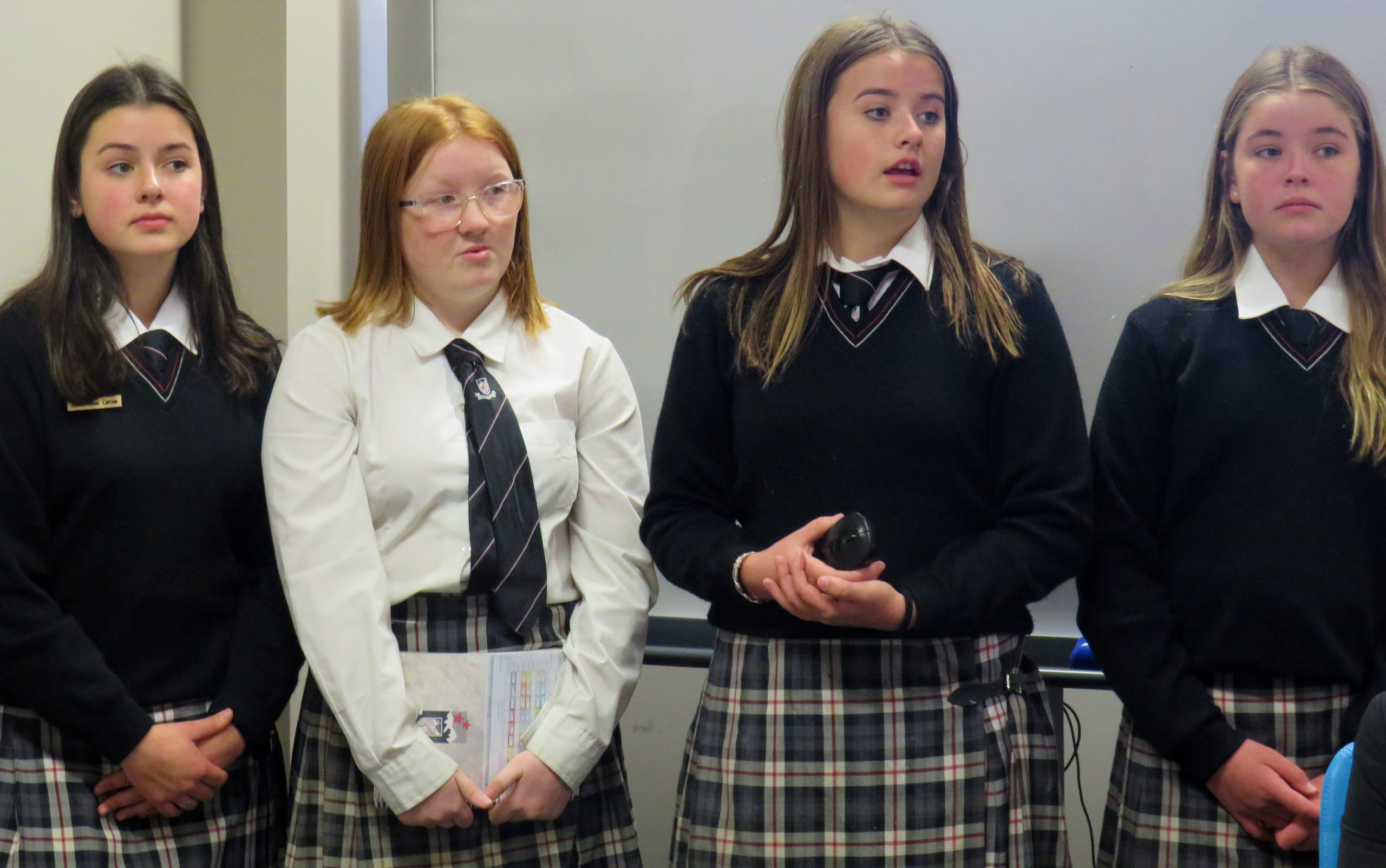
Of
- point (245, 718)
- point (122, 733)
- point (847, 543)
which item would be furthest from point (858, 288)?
point (122, 733)

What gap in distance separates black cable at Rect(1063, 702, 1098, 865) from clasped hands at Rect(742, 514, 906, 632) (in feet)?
3.13

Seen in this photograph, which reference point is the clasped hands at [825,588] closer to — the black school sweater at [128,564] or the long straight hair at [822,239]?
the long straight hair at [822,239]

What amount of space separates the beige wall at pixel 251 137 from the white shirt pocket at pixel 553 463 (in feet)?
3.17

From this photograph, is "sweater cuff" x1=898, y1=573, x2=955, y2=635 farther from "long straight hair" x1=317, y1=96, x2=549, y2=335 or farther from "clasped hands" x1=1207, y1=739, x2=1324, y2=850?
"long straight hair" x1=317, y1=96, x2=549, y2=335

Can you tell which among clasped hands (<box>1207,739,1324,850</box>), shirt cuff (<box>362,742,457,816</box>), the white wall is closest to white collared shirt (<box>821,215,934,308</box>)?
clasped hands (<box>1207,739,1324,850</box>)

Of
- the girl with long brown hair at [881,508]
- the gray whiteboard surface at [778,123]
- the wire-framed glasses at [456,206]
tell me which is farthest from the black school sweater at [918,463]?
the gray whiteboard surface at [778,123]

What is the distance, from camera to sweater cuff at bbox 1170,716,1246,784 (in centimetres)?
174

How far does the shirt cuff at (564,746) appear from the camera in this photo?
1819 mm

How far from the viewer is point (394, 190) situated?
1.96 m

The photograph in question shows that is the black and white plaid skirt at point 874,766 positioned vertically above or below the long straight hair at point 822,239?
below

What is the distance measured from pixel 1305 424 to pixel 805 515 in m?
0.72

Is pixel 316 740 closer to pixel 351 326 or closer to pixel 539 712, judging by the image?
pixel 539 712

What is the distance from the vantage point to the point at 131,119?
196 centimetres

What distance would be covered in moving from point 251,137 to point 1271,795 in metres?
2.23
